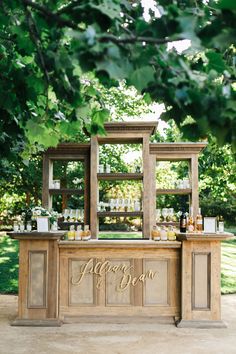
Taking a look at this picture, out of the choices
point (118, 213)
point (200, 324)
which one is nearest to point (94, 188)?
point (118, 213)

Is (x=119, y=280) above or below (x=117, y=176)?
below

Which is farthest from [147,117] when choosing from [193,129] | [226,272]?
[193,129]

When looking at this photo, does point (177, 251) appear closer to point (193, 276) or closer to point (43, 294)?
point (193, 276)

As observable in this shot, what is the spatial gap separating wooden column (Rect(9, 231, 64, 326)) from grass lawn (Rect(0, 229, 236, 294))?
1879mm

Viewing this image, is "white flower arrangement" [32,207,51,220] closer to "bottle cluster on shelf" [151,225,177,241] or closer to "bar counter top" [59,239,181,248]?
"bar counter top" [59,239,181,248]

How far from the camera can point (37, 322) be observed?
551 centimetres

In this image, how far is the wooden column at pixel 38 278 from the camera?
557 centimetres

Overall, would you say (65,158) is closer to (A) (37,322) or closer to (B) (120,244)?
(B) (120,244)

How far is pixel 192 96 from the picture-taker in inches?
72.8

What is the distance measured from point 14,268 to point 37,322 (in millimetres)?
4656

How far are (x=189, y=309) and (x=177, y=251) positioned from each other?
→ 66 centimetres

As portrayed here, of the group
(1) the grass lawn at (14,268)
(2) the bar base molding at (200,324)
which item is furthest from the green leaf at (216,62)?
(1) the grass lawn at (14,268)

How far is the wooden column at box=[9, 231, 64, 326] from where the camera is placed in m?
5.57

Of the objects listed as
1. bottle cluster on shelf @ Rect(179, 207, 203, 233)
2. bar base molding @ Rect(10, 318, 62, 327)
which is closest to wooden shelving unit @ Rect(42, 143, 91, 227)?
bottle cluster on shelf @ Rect(179, 207, 203, 233)
